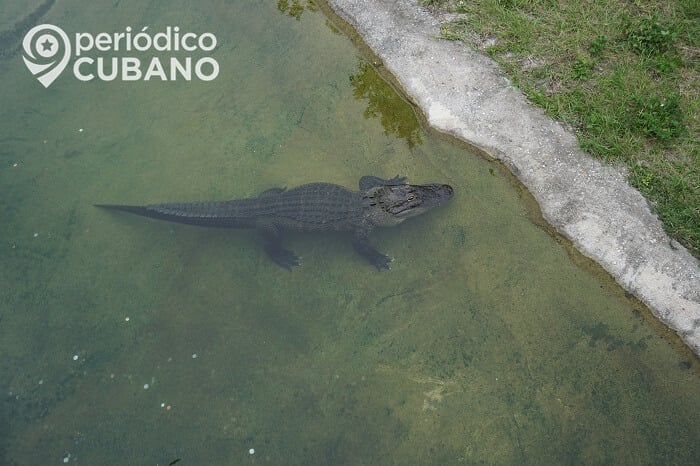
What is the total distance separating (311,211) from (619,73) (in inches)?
141

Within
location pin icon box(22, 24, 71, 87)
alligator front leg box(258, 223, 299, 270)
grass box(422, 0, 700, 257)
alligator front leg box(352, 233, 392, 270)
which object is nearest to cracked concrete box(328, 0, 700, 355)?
grass box(422, 0, 700, 257)

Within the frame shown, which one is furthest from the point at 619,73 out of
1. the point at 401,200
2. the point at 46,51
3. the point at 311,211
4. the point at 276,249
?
the point at 46,51

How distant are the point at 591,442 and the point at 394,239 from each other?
2439 millimetres

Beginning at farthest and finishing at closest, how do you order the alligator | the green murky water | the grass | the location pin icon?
the location pin icon → the alligator → the grass → the green murky water

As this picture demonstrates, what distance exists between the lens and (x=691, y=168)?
15.5ft

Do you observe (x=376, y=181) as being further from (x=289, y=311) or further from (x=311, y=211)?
(x=289, y=311)

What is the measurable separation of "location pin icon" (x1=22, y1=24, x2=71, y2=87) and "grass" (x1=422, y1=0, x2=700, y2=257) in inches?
183

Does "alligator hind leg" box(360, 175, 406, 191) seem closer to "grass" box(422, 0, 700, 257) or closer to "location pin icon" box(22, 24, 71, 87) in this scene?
"grass" box(422, 0, 700, 257)

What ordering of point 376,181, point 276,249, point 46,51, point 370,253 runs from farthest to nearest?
point 46,51 < point 376,181 < point 276,249 < point 370,253

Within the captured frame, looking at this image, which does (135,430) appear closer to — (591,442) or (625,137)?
(591,442)

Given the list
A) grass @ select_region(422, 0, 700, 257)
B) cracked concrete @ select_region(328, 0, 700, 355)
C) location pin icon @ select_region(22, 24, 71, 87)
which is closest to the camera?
cracked concrete @ select_region(328, 0, 700, 355)

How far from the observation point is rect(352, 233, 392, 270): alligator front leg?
4.84 m

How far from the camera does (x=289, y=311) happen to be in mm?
4648

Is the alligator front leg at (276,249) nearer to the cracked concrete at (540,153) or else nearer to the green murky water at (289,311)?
the green murky water at (289,311)
